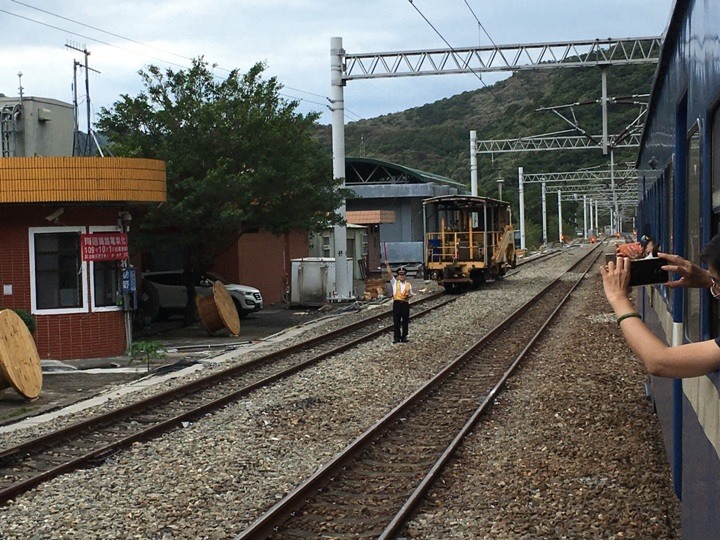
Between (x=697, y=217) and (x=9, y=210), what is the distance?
15788 mm

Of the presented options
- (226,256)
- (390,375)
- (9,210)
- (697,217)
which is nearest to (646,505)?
(697,217)

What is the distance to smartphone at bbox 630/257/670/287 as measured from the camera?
3.10 m

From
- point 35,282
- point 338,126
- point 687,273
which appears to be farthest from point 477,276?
point 687,273

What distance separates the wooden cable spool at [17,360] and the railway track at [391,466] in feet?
17.3

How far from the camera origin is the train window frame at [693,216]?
4.27m

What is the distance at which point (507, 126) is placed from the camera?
393 feet

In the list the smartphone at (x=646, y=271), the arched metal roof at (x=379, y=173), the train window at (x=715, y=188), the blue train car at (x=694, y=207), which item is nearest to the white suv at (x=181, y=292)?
the blue train car at (x=694, y=207)

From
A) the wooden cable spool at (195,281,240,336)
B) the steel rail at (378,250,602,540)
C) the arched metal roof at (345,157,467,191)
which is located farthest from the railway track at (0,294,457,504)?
the arched metal roof at (345,157,467,191)

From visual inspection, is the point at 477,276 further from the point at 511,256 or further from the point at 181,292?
the point at 181,292

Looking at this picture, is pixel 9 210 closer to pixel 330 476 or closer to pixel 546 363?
pixel 546 363

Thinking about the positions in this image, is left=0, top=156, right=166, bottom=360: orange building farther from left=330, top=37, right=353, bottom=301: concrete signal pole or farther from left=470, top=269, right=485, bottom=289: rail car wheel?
left=470, top=269, right=485, bottom=289: rail car wheel

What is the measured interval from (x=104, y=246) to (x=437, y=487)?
11.8m

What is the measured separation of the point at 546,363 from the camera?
15.3 m

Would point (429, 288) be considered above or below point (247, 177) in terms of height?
below
